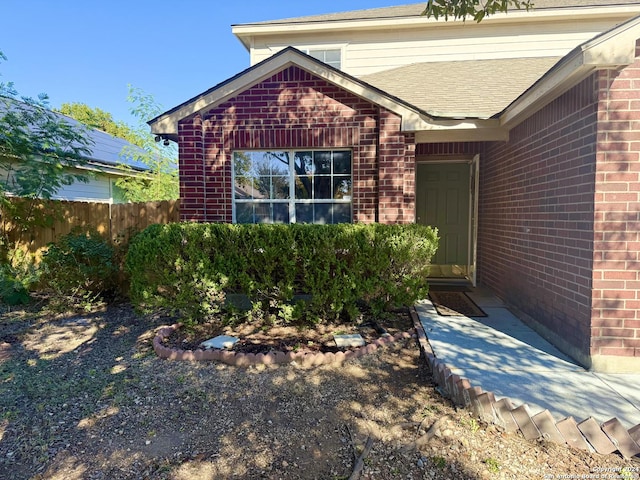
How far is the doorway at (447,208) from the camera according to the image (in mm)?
8445

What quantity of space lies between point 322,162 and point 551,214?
329 centimetres

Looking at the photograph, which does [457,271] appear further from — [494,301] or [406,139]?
[406,139]

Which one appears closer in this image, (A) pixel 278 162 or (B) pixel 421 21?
(A) pixel 278 162

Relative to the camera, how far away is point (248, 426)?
2730mm

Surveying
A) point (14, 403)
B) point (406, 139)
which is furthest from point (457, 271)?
point (14, 403)

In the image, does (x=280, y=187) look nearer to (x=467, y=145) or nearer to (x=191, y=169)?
(x=191, y=169)

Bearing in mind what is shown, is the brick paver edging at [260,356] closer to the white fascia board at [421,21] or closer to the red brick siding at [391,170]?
the red brick siding at [391,170]

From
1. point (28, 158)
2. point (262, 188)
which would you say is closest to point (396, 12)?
point (262, 188)

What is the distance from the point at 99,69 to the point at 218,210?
17.4m

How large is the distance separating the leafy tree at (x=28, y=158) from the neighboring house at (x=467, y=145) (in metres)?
1.90

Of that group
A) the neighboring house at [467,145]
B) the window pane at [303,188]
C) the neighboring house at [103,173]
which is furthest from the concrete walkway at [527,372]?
the neighboring house at [103,173]

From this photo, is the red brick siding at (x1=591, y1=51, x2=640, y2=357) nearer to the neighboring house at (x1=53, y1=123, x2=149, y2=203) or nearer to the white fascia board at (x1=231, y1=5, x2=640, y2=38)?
the white fascia board at (x1=231, y1=5, x2=640, y2=38)

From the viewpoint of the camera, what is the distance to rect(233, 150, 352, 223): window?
231 inches

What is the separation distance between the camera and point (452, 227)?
8562 mm
